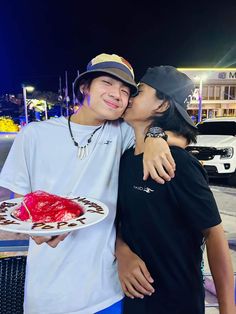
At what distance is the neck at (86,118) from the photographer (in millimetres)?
1633

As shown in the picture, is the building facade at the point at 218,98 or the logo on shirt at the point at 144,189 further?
the building facade at the point at 218,98

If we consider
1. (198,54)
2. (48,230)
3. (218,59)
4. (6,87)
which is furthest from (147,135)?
(6,87)

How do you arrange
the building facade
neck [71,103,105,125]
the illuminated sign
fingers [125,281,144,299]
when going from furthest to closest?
1. the building facade
2. the illuminated sign
3. neck [71,103,105,125]
4. fingers [125,281,144,299]

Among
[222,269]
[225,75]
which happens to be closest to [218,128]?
[222,269]

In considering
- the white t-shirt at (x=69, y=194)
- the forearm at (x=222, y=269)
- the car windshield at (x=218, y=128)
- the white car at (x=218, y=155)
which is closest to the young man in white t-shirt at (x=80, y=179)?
the white t-shirt at (x=69, y=194)

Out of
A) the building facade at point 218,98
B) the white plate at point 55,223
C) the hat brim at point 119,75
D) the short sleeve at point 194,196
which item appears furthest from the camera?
the building facade at point 218,98

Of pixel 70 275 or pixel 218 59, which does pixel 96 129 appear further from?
pixel 218 59

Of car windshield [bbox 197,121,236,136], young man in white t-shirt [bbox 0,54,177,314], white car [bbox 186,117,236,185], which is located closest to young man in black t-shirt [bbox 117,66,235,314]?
young man in white t-shirt [bbox 0,54,177,314]

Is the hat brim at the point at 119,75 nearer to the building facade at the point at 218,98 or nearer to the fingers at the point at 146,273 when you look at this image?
the fingers at the point at 146,273

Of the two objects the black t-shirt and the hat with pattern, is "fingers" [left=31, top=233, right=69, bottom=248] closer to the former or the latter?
the black t-shirt

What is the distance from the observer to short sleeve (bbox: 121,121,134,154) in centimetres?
170

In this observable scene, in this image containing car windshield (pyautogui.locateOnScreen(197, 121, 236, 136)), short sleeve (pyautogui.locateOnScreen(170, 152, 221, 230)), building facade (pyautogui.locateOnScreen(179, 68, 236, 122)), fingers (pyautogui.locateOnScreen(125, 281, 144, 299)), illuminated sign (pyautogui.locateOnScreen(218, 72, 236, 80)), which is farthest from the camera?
building facade (pyautogui.locateOnScreen(179, 68, 236, 122))

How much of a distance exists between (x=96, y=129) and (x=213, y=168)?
7415mm

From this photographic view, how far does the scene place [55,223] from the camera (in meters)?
1.25
